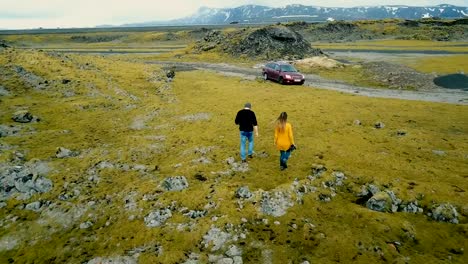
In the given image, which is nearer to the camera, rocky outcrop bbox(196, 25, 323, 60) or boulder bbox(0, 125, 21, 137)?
boulder bbox(0, 125, 21, 137)

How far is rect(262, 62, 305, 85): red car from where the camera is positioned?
1356 inches

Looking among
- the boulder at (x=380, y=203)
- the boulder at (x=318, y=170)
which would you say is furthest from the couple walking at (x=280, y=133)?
the boulder at (x=380, y=203)

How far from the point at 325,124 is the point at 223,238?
12.0m

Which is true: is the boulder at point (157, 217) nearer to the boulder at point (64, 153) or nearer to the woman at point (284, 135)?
the woman at point (284, 135)

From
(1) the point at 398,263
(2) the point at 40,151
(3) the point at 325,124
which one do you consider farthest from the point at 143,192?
(3) the point at 325,124

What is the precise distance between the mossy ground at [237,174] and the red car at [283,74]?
19.4 feet

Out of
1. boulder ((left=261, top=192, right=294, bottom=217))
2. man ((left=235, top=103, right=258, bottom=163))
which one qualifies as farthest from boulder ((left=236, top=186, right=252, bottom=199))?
man ((left=235, top=103, right=258, bottom=163))

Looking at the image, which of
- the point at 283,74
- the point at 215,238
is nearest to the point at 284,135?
the point at 215,238

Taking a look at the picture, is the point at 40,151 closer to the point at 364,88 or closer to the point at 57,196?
the point at 57,196

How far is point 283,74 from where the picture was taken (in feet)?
114

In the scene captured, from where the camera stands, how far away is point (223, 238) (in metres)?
9.56

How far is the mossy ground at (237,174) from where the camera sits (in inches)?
368

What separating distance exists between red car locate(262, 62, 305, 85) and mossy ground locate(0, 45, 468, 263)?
19.4 feet

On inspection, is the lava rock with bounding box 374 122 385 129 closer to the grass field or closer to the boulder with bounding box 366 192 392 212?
the boulder with bounding box 366 192 392 212
